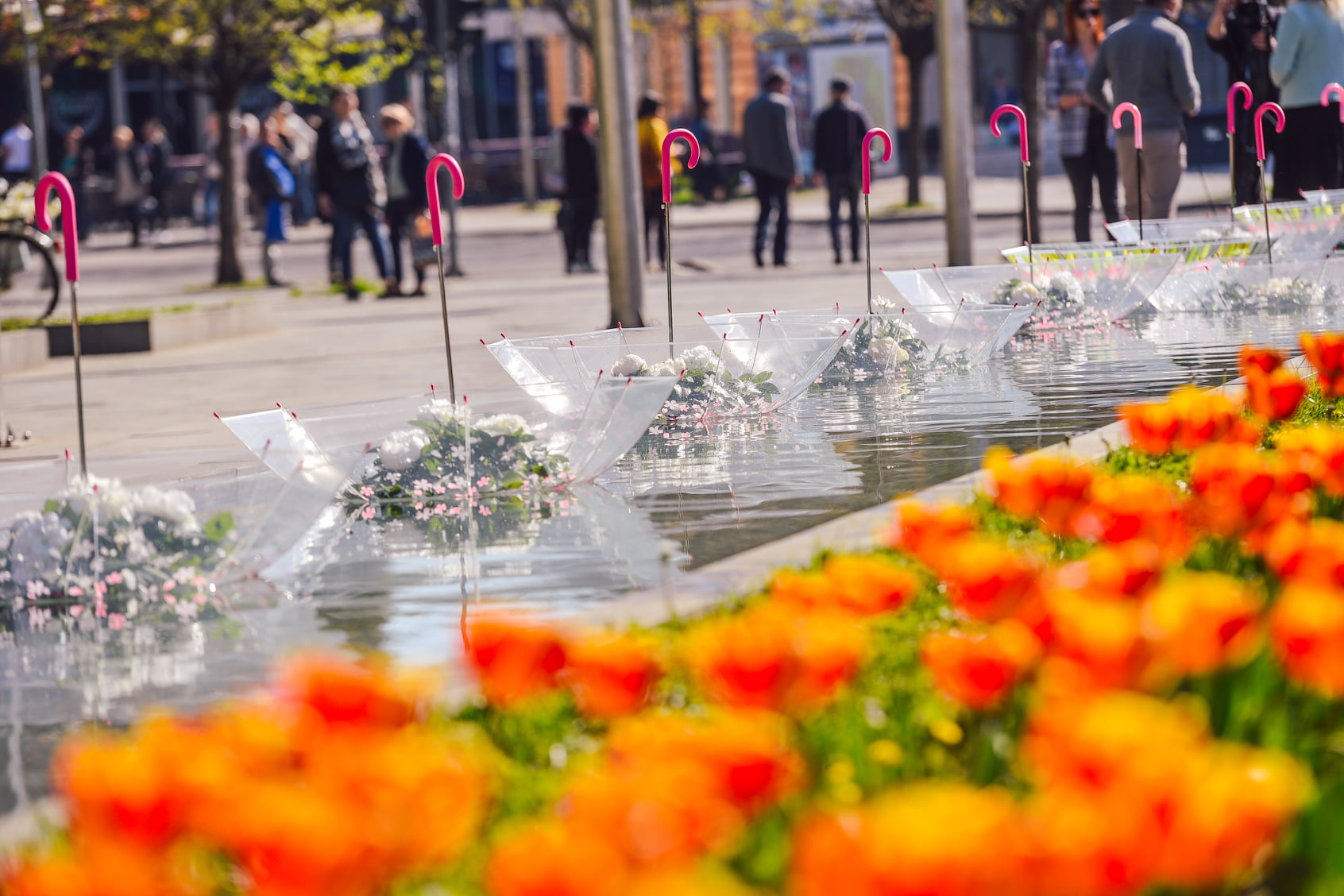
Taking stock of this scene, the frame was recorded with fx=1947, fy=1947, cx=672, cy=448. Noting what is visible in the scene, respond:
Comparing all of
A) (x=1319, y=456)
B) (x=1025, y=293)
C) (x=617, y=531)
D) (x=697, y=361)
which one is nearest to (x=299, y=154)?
(x=1025, y=293)

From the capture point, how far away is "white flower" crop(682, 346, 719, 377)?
6512 millimetres

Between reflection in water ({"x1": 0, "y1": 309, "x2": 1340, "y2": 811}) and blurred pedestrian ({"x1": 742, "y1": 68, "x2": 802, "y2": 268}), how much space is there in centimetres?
928

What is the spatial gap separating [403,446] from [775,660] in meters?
3.54

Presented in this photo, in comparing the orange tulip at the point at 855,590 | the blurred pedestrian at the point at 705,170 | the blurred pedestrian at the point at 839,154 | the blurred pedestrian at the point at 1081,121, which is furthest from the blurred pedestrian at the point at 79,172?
the orange tulip at the point at 855,590

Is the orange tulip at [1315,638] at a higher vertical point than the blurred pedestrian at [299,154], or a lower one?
lower

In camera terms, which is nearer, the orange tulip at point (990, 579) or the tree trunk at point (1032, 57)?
the orange tulip at point (990, 579)

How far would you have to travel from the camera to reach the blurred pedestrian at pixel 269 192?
720 inches

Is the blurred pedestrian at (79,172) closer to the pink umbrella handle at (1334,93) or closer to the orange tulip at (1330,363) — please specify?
the pink umbrella handle at (1334,93)

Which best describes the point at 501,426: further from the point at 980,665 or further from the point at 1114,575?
the point at 980,665

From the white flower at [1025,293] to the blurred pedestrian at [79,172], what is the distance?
22.4 meters

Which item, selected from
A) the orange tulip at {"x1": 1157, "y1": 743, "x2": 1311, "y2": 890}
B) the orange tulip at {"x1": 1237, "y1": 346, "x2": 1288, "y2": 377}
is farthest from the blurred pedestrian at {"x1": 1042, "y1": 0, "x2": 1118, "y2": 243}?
the orange tulip at {"x1": 1157, "y1": 743, "x2": 1311, "y2": 890}

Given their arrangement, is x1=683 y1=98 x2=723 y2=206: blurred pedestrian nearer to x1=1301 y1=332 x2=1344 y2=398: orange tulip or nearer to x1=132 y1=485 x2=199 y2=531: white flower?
x1=132 y1=485 x2=199 y2=531: white flower

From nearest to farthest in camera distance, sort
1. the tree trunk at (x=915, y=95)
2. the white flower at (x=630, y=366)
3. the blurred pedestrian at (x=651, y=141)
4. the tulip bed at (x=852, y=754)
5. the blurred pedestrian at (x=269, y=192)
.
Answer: the tulip bed at (x=852, y=754) → the white flower at (x=630, y=366) → the blurred pedestrian at (x=651, y=141) → the blurred pedestrian at (x=269, y=192) → the tree trunk at (x=915, y=95)

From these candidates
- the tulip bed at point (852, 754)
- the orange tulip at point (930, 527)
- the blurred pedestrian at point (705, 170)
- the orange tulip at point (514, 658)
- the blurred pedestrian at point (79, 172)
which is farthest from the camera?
the blurred pedestrian at point (705, 170)
